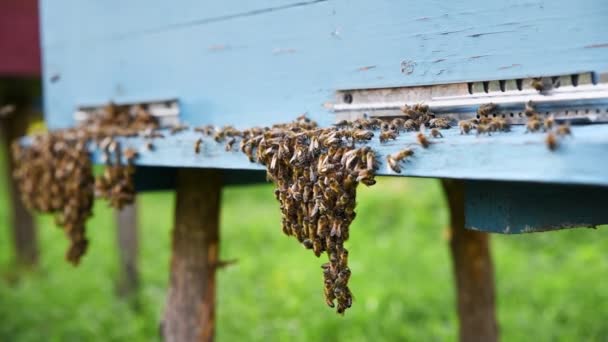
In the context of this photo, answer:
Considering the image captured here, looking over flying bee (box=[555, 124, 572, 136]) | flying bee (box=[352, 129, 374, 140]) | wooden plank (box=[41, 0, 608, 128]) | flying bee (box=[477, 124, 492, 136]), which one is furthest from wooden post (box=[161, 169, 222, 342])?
flying bee (box=[555, 124, 572, 136])

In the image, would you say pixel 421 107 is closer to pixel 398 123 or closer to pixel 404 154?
pixel 398 123

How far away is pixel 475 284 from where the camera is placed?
4352mm

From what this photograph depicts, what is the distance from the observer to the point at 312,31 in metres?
2.51

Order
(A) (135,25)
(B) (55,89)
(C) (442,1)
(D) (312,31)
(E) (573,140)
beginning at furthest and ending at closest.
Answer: (B) (55,89), (A) (135,25), (D) (312,31), (C) (442,1), (E) (573,140)

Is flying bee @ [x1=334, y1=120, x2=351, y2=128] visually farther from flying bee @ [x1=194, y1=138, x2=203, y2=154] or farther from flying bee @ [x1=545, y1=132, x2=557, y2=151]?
flying bee @ [x1=545, y1=132, x2=557, y2=151]

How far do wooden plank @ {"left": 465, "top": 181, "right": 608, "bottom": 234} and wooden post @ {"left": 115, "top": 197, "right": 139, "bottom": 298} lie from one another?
586 cm

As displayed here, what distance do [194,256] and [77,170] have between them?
2.72 feet

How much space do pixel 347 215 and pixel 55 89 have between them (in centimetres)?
262

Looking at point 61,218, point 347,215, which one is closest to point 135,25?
point 61,218

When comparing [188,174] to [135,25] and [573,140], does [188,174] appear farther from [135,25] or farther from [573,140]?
[573,140]

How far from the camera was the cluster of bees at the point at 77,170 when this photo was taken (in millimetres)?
3369

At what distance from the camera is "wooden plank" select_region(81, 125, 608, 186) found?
4.84 feet

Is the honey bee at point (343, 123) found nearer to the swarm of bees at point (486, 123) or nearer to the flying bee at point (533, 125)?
the swarm of bees at point (486, 123)

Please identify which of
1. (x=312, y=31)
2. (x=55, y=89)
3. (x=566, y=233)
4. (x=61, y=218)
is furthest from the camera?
(x=566, y=233)
